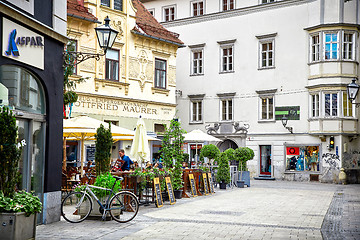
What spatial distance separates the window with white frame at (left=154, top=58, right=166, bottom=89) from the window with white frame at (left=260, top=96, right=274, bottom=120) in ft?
27.2

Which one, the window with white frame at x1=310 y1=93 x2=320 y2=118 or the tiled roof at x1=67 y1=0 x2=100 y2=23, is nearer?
the tiled roof at x1=67 y1=0 x2=100 y2=23

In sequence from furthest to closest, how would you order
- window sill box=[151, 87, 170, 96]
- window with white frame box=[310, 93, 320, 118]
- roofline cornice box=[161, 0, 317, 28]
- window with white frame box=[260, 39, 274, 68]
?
window with white frame box=[260, 39, 274, 68] < roofline cornice box=[161, 0, 317, 28] < window with white frame box=[310, 93, 320, 118] < window sill box=[151, 87, 170, 96]

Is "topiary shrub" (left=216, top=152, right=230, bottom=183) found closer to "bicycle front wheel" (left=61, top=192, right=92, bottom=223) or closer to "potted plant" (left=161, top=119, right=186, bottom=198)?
"potted plant" (left=161, top=119, right=186, bottom=198)

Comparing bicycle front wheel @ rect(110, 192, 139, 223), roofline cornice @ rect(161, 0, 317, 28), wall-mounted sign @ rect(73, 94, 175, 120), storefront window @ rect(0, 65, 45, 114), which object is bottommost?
bicycle front wheel @ rect(110, 192, 139, 223)

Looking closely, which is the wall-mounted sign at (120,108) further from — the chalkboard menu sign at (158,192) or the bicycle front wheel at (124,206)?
the bicycle front wheel at (124,206)

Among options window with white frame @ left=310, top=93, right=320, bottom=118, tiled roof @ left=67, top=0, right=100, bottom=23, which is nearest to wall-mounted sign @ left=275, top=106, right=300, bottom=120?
window with white frame @ left=310, top=93, right=320, bottom=118

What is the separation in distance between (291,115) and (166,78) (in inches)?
354

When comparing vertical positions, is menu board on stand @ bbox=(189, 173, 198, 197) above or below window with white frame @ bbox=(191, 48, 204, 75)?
below

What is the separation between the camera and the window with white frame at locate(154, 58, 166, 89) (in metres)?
29.6

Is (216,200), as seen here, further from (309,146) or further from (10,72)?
(309,146)

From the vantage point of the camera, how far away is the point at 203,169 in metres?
20.7

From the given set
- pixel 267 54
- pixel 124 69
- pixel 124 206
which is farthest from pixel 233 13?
pixel 124 206

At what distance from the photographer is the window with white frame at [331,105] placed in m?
31.5

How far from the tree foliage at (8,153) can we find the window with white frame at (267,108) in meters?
27.3
